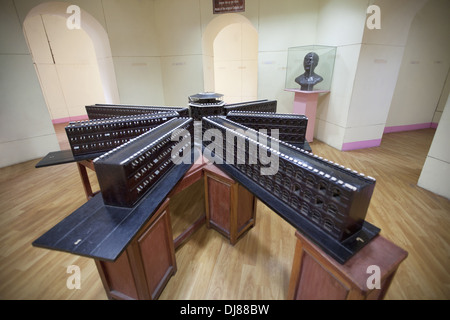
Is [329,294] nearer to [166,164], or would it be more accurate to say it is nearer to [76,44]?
[166,164]

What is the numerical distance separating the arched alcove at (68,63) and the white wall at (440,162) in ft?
25.2

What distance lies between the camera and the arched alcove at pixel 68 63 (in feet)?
21.7

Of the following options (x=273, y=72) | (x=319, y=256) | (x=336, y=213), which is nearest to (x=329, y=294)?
(x=319, y=256)

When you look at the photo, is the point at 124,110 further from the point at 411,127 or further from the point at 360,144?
the point at 411,127

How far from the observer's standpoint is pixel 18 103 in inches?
181

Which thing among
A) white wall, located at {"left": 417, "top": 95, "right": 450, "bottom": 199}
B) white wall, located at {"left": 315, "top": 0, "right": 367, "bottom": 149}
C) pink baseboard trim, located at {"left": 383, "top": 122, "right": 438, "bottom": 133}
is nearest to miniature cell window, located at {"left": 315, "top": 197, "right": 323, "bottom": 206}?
white wall, located at {"left": 417, "top": 95, "right": 450, "bottom": 199}

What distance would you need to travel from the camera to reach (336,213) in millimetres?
1387

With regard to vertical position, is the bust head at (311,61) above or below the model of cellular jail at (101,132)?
above

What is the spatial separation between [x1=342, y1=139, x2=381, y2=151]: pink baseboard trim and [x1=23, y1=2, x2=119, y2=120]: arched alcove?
22.2ft

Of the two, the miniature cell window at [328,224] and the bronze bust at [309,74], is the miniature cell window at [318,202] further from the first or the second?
the bronze bust at [309,74]

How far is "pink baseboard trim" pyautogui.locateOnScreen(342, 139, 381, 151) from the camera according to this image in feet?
17.2

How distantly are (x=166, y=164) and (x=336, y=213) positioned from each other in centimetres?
169

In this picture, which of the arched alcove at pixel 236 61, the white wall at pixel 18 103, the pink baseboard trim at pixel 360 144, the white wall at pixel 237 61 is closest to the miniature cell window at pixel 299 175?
the pink baseboard trim at pixel 360 144

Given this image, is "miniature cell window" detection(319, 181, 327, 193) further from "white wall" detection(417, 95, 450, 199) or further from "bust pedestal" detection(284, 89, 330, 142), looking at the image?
"bust pedestal" detection(284, 89, 330, 142)
